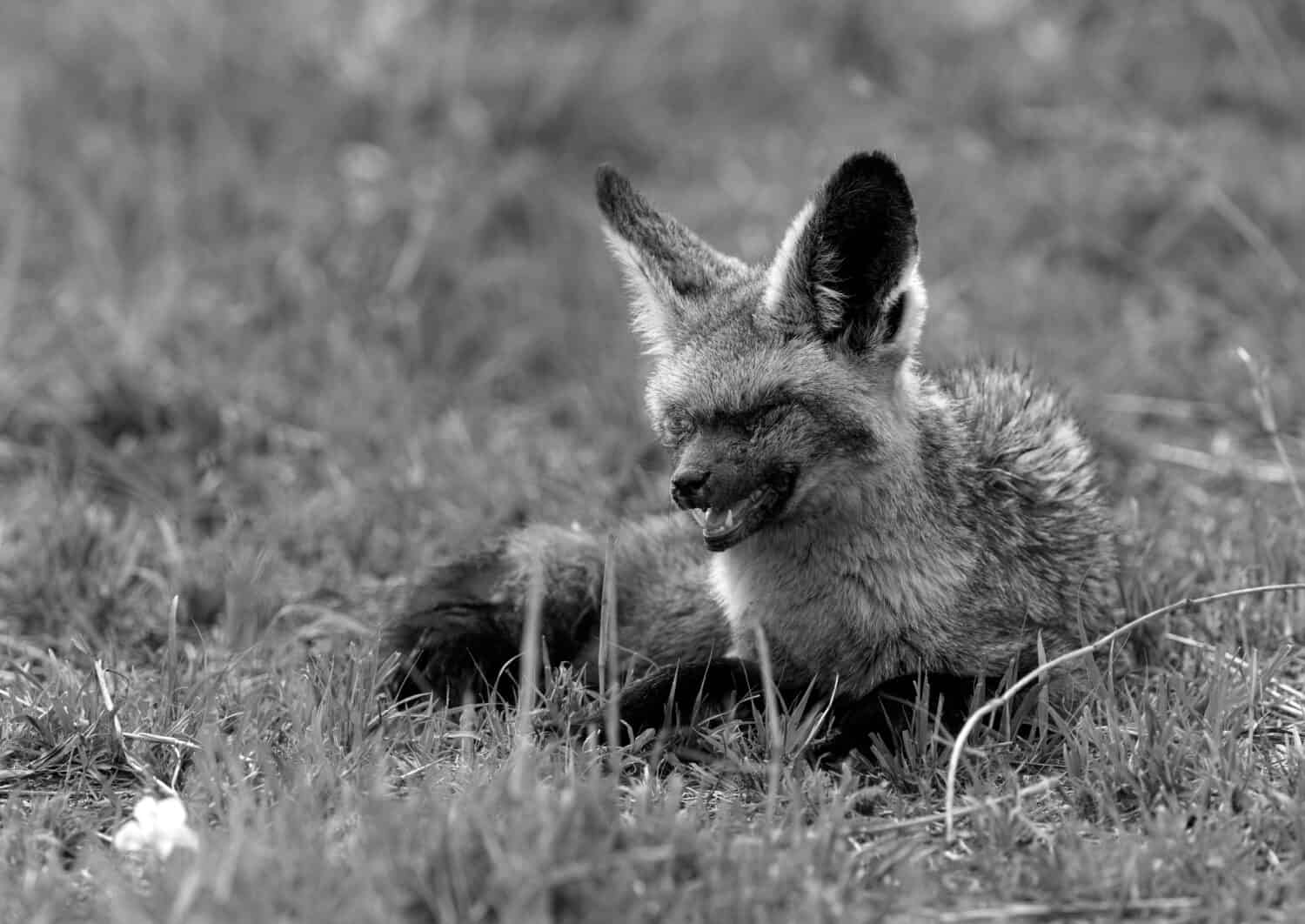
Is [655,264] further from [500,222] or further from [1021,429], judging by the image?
[500,222]

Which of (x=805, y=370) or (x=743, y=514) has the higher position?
(x=805, y=370)

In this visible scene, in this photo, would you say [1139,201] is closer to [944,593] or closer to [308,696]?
[944,593]

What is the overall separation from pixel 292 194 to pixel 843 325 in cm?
499

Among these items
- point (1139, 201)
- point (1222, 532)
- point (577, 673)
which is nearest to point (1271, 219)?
point (1139, 201)

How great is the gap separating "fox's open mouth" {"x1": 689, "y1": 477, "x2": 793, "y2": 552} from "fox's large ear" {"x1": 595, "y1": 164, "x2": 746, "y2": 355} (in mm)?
636

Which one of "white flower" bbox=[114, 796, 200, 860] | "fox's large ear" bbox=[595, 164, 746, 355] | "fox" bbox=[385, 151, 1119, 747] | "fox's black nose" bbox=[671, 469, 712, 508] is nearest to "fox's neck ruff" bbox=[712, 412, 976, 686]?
"fox" bbox=[385, 151, 1119, 747]

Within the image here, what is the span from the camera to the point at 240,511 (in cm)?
631

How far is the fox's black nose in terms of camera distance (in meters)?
4.34

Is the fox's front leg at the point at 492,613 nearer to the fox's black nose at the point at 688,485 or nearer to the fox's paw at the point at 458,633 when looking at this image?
the fox's paw at the point at 458,633

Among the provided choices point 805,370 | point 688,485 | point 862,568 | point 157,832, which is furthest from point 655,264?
point 157,832

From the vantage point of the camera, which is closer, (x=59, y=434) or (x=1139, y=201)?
(x=59, y=434)

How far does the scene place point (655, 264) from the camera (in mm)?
4898

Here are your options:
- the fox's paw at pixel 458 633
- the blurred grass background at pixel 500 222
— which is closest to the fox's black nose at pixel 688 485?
the fox's paw at pixel 458 633

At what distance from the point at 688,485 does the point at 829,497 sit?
0.48 metres
